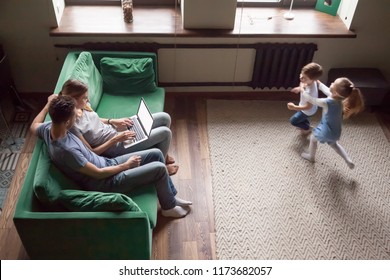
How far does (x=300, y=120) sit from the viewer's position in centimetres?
341

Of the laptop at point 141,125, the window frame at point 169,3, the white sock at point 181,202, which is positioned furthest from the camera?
the window frame at point 169,3

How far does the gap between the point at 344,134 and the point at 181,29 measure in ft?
5.74

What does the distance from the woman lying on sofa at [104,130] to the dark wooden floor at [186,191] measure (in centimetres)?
40

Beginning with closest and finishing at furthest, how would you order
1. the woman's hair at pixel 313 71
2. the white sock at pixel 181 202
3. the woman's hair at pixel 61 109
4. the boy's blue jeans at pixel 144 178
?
the woman's hair at pixel 61 109 < the boy's blue jeans at pixel 144 178 < the white sock at pixel 181 202 < the woman's hair at pixel 313 71

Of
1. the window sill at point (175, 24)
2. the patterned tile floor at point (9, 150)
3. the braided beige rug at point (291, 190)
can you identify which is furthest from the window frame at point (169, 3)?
the patterned tile floor at point (9, 150)

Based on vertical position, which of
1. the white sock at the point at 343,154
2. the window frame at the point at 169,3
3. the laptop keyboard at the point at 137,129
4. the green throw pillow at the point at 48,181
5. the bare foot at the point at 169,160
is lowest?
the bare foot at the point at 169,160

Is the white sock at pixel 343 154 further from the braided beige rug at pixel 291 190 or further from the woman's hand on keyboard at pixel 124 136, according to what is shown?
the woman's hand on keyboard at pixel 124 136

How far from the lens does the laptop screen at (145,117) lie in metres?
2.77

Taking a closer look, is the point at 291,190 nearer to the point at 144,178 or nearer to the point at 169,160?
the point at 169,160

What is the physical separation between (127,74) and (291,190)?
1.60 metres

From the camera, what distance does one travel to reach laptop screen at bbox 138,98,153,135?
109 inches

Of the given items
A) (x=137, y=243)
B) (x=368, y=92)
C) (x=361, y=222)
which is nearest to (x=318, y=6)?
(x=368, y=92)

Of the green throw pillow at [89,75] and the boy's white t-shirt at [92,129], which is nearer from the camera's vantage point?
the boy's white t-shirt at [92,129]

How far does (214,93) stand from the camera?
3.95 metres
